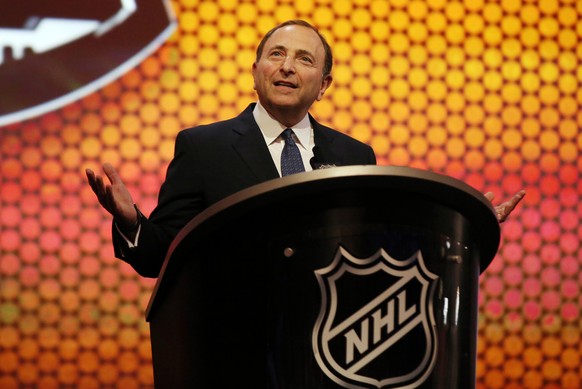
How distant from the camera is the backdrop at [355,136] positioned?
2.68m

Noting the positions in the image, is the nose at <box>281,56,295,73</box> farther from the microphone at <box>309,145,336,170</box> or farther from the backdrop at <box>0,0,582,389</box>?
the backdrop at <box>0,0,582,389</box>

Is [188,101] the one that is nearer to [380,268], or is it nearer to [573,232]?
[573,232]

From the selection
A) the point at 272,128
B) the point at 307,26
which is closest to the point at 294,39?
the point at 307,26

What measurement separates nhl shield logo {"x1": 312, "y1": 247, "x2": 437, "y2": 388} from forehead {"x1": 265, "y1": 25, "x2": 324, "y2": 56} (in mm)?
904

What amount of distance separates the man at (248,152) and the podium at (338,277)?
0.28m

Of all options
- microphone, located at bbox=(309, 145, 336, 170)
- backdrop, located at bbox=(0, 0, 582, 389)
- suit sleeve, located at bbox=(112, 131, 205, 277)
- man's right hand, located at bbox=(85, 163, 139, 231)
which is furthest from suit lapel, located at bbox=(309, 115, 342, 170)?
backdrop, located at bbox=(0, 0, 582, 389)

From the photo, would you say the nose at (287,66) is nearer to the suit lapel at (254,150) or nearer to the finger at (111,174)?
the suit lapel at (254,150)

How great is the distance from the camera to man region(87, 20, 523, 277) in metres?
1.15

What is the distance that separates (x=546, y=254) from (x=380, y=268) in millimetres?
2482

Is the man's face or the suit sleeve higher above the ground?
the man's face

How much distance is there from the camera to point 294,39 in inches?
64.7

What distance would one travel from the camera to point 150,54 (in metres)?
2.71

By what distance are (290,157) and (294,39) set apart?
0.29 meters

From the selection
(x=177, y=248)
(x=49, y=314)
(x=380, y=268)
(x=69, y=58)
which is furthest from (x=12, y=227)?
(x=380, y=268)
